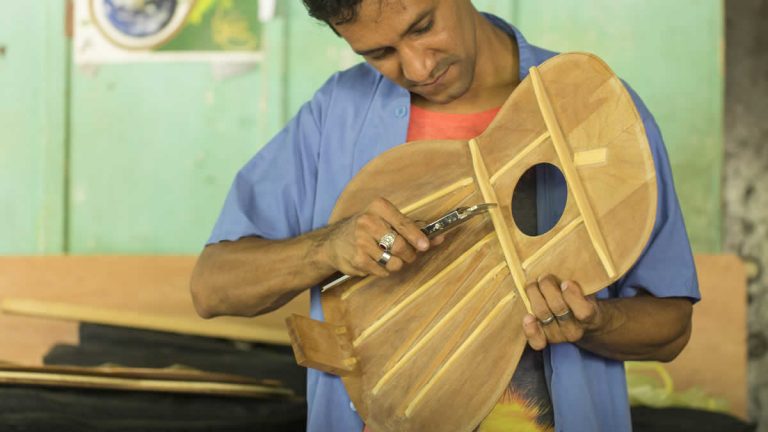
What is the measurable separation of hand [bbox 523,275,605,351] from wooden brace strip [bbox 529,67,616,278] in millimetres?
59

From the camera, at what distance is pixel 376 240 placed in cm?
142

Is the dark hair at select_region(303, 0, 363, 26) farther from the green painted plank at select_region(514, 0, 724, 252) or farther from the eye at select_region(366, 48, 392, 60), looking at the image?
the green painted plank at select_region(514, 0, 724, 252)

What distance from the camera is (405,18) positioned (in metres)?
1.51

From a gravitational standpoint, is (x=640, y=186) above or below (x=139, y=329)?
above

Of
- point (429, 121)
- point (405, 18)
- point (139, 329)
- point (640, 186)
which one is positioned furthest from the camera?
point (139, 329)

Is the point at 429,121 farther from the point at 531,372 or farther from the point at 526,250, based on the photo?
the point at 531,372

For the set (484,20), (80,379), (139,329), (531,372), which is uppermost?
(484,20)

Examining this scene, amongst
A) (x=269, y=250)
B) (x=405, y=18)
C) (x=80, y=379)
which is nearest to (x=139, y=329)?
(x=80, y=379)

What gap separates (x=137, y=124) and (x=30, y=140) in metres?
0.39

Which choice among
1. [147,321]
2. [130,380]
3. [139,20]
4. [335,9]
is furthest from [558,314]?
[139,20]

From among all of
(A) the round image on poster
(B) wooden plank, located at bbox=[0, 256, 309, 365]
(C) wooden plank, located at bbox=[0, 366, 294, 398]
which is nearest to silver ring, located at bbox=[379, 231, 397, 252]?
(C) wooden plank, located at bbox=[0, 366, 294, 398]

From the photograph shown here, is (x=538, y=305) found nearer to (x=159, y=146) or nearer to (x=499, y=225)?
(x=499, y=225)

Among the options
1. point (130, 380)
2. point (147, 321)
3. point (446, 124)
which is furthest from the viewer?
point (147, 321)

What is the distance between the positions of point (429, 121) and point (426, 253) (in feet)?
0.85
